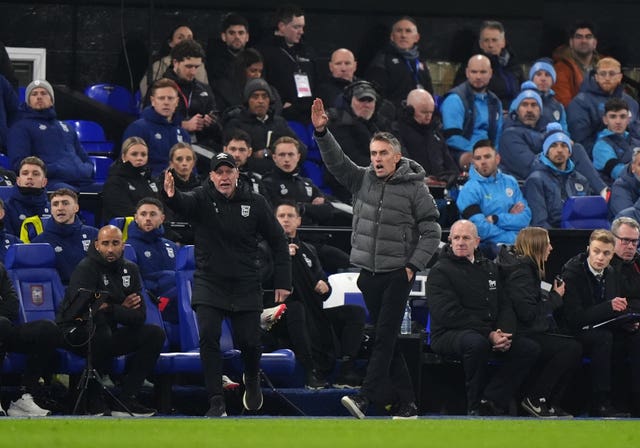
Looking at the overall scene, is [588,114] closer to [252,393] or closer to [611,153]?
[611,153]

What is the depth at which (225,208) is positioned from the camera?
13.0 meters

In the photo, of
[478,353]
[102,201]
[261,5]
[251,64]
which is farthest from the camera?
[261,5]

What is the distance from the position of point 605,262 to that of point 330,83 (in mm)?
4787

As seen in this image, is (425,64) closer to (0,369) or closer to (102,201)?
(102,201)

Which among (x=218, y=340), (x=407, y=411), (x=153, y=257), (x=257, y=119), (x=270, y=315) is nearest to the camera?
(x=218, y=340)

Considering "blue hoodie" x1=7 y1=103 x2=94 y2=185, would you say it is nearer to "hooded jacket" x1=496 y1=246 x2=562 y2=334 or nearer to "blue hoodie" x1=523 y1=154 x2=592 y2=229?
"hooded jacket" x1=496 y1=246 x2=562 y2=334

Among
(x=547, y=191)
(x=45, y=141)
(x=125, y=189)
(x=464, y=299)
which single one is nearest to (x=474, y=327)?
(x=464, y=299)

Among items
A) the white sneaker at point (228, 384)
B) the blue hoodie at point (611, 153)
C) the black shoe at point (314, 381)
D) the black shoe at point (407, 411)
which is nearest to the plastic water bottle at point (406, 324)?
the black shoe at point (314, 381)

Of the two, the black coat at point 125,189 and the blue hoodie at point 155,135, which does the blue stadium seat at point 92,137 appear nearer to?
the blue hoodie at point 155,135

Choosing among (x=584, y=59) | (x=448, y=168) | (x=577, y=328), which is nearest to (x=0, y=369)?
(x=577, y=328)

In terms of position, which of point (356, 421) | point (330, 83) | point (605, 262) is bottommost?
point (356, 421)

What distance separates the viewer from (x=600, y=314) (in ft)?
48.1

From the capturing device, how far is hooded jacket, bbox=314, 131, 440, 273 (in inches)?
512

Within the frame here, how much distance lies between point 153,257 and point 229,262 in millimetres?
1573
